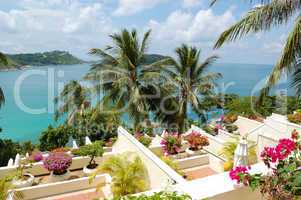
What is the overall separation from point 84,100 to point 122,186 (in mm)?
13778

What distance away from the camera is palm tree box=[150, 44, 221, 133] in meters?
12.4

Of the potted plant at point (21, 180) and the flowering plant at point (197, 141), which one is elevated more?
the flowering plant at point (197, 141)

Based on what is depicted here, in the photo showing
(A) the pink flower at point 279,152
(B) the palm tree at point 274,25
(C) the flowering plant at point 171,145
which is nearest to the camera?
(A) the pink flower at point 279,152

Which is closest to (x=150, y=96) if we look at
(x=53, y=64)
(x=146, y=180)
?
(x=146, y=180)

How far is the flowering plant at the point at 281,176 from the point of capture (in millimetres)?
2557

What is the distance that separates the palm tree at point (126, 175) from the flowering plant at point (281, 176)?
309 cm

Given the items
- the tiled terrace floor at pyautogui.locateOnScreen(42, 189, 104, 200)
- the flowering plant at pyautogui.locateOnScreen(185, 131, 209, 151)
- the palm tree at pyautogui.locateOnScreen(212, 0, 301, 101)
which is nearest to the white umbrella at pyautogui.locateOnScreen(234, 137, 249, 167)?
the palm tree at pyautogui.locateOnScreen(212, 0, 301, 101)

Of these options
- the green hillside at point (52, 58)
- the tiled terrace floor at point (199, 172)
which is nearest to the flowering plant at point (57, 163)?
the tiled terrace floor at point (199, 172)

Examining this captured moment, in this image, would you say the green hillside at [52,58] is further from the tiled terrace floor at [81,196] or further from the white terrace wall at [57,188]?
the tiled terrace floor at [81,196]

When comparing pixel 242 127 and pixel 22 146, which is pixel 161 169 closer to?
pixel 242 127

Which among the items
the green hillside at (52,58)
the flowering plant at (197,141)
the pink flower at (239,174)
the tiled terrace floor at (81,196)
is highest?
the green hillside at (52,58)

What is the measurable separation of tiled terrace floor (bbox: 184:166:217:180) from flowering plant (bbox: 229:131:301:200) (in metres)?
4.25

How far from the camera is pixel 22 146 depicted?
14.6 m

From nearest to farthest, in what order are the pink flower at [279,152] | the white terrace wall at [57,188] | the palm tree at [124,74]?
the pink flower at [279,152] → the white terrace wall at [57,188] → the palm tree at [124,74]
